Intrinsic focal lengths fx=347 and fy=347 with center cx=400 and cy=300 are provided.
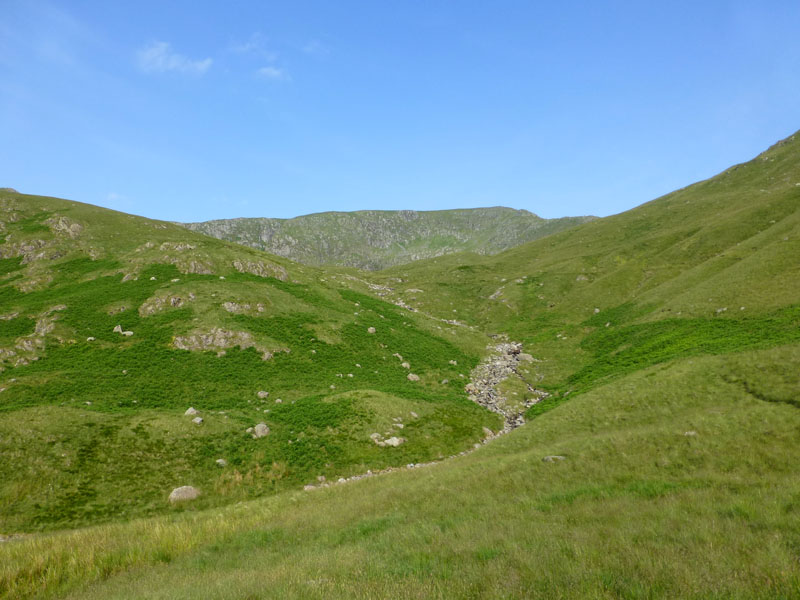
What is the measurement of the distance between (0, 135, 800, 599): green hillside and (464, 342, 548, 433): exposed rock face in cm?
158

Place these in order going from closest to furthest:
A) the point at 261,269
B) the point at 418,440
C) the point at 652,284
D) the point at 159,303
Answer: the point at 418,440
the point at 159,303
the point at 261,269
the point at 652,284

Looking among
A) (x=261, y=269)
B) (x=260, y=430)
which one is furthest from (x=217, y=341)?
(x=261, y=269)

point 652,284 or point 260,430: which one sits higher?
point 652,284

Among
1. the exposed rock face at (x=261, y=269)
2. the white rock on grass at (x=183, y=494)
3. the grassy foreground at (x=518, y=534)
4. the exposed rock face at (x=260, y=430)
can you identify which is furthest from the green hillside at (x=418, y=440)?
the exposed rock face at (x=261, y=269)

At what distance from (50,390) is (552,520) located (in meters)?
36.5

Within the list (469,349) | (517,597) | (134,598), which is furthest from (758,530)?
(469,349)

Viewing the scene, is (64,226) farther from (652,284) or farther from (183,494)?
(652,284)

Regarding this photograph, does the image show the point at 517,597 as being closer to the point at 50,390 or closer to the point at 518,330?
the point at 50,390

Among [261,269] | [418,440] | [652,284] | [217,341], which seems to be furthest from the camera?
[652,284]

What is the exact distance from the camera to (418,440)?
28547 millimetres

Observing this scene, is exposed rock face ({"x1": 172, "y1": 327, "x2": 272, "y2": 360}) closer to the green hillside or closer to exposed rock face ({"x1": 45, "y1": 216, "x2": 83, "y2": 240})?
the green hillside

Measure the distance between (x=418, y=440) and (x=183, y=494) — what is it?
1640cm

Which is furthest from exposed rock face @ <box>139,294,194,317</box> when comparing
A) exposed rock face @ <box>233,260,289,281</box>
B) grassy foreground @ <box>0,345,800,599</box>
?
grassy foreground @ <box>0,345,800,599</box>

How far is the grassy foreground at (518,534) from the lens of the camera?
6734mm
